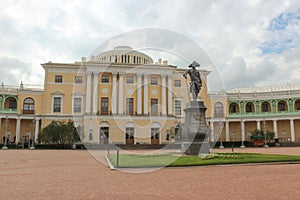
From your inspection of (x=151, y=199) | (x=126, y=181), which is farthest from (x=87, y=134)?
(x=151, y=199)

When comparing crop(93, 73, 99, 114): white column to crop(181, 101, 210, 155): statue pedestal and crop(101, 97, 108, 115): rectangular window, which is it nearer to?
crop(101, 97, 108, 115): rectangular window

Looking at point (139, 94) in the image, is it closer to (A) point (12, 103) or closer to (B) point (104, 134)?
(B) point (104, 134)

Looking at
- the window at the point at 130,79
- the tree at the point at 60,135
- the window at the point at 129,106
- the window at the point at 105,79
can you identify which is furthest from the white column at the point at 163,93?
the tree at the point at 60,135

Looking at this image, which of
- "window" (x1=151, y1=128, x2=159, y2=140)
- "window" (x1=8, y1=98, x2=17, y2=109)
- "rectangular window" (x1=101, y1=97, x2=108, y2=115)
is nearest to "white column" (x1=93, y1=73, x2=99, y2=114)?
"rectangular window" (x1=101, y1=97, x2=108, y2=115)

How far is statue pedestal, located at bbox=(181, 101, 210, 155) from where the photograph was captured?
19000 mm

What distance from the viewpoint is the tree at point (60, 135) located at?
40406mm

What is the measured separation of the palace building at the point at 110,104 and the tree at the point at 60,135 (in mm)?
5433

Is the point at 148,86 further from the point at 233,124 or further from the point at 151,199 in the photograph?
the point at 151,199

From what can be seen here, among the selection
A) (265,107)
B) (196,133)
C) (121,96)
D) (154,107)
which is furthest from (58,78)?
(265,107)

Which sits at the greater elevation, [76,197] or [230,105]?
[230,105]

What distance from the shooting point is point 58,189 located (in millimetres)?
8266

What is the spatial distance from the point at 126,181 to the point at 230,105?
178 ft

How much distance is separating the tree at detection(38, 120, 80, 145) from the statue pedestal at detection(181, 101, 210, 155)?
2477 centimetres

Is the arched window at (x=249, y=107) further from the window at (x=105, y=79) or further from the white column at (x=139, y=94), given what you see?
the window at (x=105, y=79)
